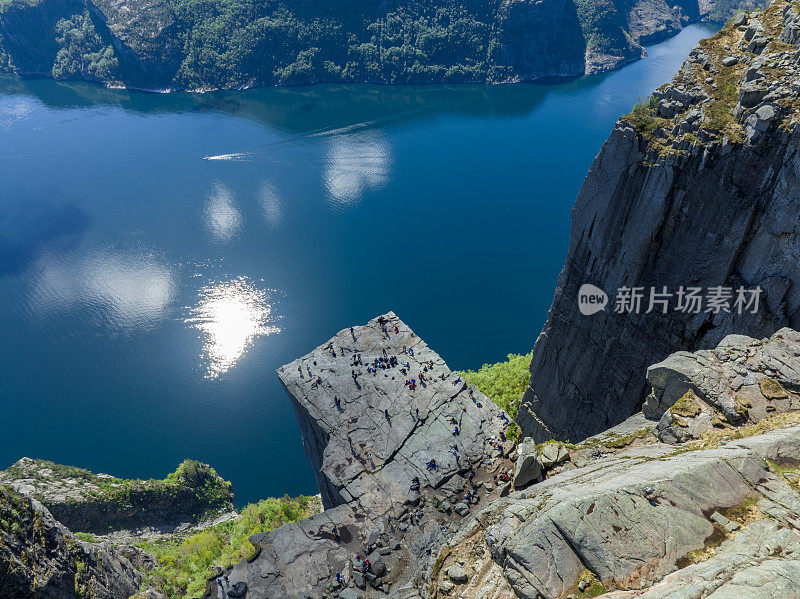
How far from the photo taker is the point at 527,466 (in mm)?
24078

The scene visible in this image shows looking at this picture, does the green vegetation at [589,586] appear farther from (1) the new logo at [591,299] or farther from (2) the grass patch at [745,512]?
(1) the new logo at [591,299]

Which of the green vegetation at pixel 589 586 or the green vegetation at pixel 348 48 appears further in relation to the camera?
the green vegetation at pixel 348 48

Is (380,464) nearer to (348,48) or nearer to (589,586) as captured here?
(589,586)

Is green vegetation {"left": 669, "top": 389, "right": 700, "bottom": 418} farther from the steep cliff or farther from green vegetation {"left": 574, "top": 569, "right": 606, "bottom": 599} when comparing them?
the steep cliff

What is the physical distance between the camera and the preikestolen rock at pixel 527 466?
2395 cm

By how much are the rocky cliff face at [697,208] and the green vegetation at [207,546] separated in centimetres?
3347

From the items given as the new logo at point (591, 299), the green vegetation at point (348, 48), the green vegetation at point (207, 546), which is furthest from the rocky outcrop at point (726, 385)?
the green vegetation at point (348, 48)

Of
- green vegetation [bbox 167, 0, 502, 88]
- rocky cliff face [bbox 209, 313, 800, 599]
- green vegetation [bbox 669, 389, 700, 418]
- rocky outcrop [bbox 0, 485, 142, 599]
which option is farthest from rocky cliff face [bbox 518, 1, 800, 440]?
green vegetation [bbox 167, 0, 502, 88]

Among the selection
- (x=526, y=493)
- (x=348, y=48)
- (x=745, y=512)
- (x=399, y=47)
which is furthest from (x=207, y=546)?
(x=348, y=48)

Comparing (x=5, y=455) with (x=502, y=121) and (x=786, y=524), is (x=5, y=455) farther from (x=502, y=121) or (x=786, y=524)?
(x=502, y=121)

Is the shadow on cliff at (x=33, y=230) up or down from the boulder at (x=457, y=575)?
down

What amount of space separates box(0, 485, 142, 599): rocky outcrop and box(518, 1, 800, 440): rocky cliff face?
38133mm

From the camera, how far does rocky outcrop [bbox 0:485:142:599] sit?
3020 cm

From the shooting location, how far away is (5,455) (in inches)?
2800
